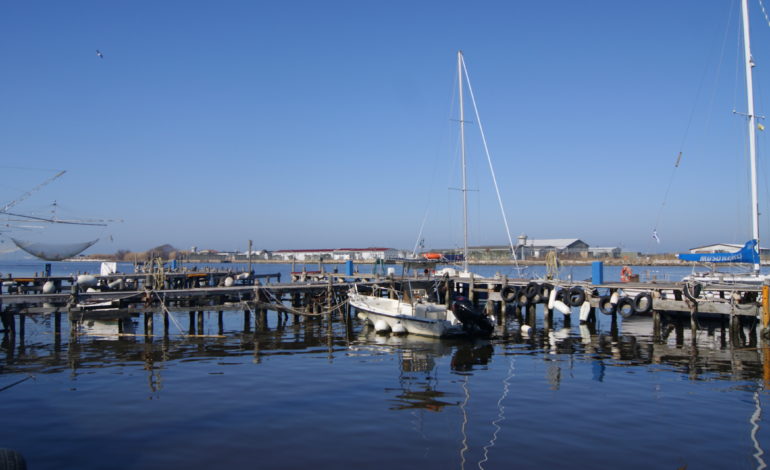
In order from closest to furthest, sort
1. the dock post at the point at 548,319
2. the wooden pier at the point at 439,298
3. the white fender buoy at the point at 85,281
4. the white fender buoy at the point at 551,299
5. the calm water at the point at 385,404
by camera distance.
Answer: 1. the calm water at the point at 385,404
2. the wooden pier at the point at 439,298
3. the dock post at the point at 548,319
4. the white fender buoy at the point at 551,299
5. the white fender buoy at the point at 85,281

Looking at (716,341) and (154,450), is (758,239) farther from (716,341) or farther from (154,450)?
(154,450)

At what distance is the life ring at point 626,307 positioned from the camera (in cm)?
3278

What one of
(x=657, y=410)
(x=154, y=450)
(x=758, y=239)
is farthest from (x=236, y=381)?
(x=758, y=239)


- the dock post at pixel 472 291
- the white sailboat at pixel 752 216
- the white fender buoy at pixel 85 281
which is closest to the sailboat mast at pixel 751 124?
the white sailboat at pixel 752 216

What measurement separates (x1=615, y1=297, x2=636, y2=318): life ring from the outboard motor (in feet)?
29.0

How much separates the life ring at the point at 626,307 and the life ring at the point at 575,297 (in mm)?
2441

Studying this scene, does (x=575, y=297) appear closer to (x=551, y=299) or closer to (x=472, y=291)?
(x=551, y=299)

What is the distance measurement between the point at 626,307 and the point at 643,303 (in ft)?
4.29

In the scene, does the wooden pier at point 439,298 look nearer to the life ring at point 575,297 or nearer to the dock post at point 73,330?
the life ring at point 575,297

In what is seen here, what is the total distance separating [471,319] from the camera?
1167 inches

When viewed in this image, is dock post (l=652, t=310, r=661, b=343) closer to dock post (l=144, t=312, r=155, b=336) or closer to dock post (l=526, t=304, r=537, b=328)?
dock post (l=526, t=304, r=537, b=328)

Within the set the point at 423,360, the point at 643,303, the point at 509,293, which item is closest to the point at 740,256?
the point at 643,303

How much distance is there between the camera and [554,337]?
104 feet

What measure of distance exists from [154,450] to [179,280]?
42.4 m
